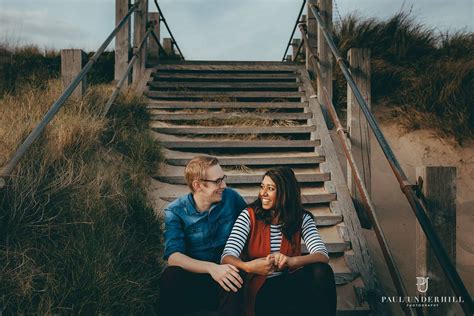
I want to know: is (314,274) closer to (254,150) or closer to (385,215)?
(254,150)

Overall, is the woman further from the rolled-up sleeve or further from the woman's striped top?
the rolled-up sleeve

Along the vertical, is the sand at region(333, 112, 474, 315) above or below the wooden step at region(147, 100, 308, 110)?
below

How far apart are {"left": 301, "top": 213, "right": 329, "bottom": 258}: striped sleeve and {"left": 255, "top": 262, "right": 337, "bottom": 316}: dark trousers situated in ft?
0.38

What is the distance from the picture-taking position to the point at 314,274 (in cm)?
241

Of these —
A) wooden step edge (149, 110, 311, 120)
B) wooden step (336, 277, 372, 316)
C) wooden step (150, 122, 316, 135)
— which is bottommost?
wooden step (336, 277, 372, 316)

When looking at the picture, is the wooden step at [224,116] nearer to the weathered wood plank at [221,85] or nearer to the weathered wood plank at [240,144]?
the weathered wood plank at [240,144]

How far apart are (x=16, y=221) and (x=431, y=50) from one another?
6.54 meters

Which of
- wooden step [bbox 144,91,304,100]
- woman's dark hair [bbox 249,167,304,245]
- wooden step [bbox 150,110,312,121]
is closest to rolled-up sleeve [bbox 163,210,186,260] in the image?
woman's dark hair [bbox 249,167,304,245]

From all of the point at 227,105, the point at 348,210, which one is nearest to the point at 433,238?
the point at 348,210

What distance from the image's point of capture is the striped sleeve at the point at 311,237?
255cm

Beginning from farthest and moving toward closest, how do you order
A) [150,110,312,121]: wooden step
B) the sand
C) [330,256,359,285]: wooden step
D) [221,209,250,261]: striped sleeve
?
[150,110,312,121]: wooden step, the sand, [330,256,359,285]: wooden step, [221,209,250,261]: striped sleeve

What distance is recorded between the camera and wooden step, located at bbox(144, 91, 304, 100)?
5914 millimetres

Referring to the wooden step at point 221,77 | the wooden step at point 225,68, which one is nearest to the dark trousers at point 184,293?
the wooden step at point 221,77

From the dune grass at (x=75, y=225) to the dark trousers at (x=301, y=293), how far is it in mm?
809
